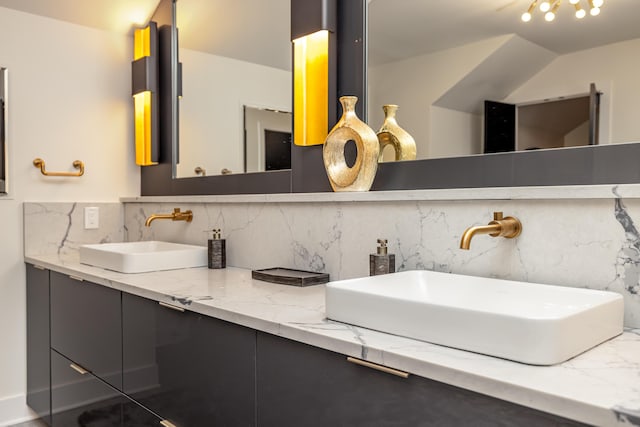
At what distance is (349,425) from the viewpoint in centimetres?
104

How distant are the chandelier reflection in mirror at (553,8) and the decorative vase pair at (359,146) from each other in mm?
476

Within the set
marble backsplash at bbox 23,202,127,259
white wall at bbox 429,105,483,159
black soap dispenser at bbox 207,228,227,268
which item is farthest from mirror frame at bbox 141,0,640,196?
marble backsplash at bbox 23,202,127,259

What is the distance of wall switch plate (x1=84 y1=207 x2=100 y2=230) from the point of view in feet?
9.09

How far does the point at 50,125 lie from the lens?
264 centimetres

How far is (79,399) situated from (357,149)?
1479 millimetres

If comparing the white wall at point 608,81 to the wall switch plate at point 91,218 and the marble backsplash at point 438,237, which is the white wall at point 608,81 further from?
the wall switch plate at point 91,218

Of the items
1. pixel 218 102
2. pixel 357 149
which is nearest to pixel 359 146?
pixel 357 149

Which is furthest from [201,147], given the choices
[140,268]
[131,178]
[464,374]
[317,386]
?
[464,374]

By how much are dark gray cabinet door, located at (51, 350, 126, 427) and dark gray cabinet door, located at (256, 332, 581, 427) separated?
2.76ft

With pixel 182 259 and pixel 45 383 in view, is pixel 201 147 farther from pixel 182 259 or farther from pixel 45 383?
pixel 45 383

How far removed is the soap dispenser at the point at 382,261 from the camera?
154 centimetres

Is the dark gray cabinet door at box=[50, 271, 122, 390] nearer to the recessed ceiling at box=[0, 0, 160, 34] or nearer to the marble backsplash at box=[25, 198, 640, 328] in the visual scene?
the marble backsplash at box=[25, 198, 640, 328]

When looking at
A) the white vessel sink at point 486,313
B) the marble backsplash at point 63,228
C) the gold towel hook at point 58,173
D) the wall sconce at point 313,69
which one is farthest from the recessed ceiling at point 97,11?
the white vessel sink at point 486,313

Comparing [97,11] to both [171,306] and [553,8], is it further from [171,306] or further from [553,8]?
[553,8]
